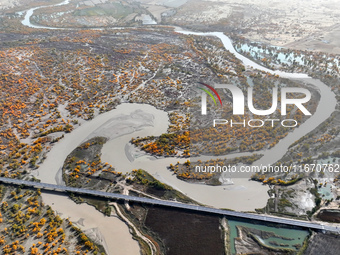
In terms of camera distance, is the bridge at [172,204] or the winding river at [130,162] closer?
the bridge at [172,204]

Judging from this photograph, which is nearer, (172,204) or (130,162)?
(172,204)

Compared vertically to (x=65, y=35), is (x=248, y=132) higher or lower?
lower

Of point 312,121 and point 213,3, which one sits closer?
point 312,121

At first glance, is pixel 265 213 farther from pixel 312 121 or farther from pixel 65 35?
pixel 65 35

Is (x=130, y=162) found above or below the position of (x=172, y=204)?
above

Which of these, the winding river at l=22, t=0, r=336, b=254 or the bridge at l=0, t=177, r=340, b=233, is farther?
the winding river at l=22, t=0, r=336, b=254

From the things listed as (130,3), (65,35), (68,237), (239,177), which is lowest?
(68,237)

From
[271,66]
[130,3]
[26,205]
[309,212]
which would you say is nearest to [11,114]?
[26,205]

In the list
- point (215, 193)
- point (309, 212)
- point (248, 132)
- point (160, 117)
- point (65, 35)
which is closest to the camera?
point (309, 212)
